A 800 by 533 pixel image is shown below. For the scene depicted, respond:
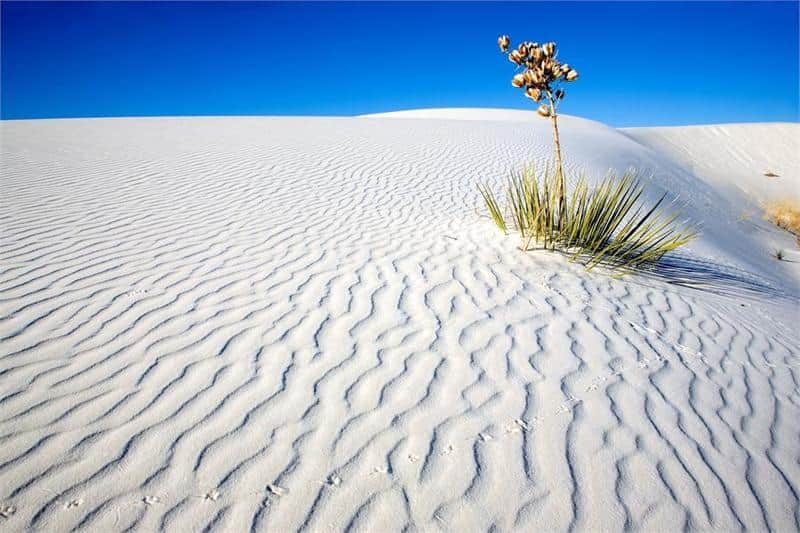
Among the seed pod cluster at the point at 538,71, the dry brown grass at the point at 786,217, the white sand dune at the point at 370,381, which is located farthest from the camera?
the dry brown grass at the point at 786,217

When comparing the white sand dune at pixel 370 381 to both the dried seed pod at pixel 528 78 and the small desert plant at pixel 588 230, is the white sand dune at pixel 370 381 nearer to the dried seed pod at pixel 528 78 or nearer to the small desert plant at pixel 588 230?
the small desert plant at pixel 588 230

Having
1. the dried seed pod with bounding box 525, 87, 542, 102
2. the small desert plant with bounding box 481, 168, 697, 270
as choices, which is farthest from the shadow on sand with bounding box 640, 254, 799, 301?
the dried seed pod with bounding box 525, 87, 542, 102

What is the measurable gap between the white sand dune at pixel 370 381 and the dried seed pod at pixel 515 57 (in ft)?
6.48

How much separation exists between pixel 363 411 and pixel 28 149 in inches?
449

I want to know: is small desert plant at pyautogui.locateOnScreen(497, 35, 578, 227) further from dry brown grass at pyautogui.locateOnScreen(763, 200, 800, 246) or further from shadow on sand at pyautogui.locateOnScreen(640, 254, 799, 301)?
dry brown grass at pyautogui.locateOnScreen(763, 200, 800, 246)

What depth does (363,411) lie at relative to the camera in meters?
2.35

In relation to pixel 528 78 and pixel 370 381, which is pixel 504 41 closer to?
pixel 528 78

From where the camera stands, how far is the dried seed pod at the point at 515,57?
429 centimetres

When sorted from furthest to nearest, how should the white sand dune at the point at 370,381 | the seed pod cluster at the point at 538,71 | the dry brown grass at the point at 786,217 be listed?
the dry brown grass at the point at 786,217 < the seed pod cluster at the point at 538,71 < the white sand dune at the point at 370,381

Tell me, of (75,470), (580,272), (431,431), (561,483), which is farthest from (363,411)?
(580,272)

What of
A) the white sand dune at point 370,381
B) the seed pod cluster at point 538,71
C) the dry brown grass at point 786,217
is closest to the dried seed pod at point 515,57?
the seed pod cluster at point 538,71

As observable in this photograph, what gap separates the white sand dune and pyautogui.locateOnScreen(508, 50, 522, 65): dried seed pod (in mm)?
1976

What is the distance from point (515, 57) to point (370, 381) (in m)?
3.62

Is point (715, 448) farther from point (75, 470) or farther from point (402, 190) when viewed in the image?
point (402, 190)
